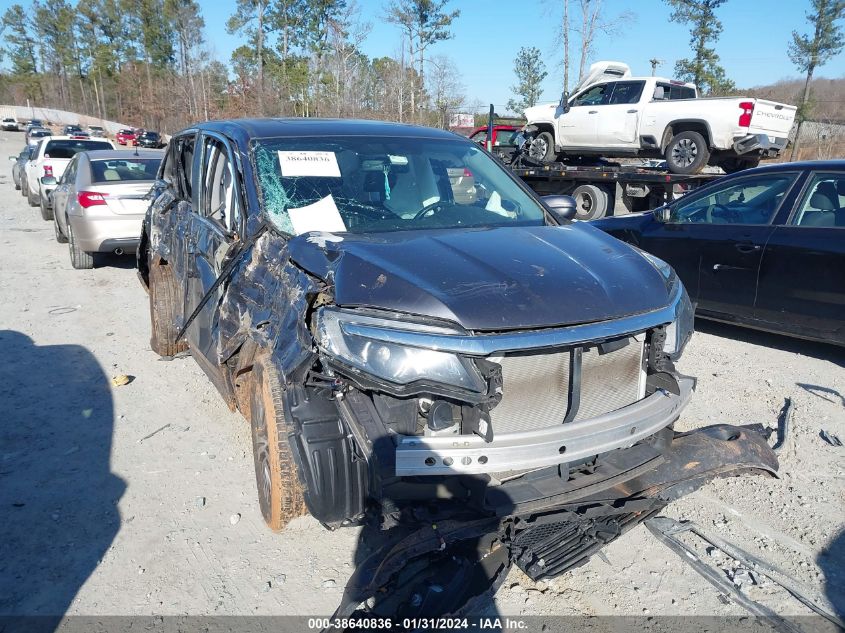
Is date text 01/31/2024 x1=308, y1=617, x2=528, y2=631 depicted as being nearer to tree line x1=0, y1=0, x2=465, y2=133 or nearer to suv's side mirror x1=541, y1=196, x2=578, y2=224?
suv's side mirror x1=541, y1=196, x2=578, y2=224

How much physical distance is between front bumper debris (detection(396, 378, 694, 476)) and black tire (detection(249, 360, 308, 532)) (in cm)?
68

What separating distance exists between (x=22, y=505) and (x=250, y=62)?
45053mm

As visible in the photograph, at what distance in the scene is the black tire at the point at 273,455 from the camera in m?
2.90

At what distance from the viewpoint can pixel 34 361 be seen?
5516 millimetres

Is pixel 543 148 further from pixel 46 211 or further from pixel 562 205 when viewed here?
pixel 562 205

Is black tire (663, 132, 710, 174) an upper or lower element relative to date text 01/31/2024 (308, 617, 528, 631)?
upper

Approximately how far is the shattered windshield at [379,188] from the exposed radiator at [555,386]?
1208mm

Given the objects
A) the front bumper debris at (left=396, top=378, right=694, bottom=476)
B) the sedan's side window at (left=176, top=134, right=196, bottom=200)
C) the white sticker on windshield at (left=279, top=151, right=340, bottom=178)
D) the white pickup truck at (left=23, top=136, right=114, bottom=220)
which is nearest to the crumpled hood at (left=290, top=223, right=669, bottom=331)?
the front bumper debris at (left=396, top=378, right=694, bottom=476)

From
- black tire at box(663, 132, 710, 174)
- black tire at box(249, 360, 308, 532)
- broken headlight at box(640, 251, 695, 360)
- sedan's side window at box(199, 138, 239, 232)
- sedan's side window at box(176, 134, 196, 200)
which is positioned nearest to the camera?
black tire at box(249, 360, 308, 532)

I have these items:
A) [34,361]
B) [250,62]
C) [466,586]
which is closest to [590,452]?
[466,586]

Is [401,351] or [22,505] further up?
[401,351]

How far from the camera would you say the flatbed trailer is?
1150 cm

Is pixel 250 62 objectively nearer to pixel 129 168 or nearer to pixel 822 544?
pixel 129 168

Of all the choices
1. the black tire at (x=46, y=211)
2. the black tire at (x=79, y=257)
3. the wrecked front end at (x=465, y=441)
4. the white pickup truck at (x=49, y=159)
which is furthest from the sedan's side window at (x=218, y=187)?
the black tire at (x=46, y=211)
